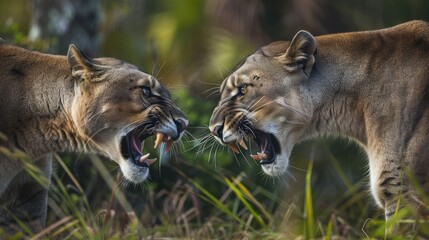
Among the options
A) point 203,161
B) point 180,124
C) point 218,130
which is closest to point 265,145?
point 218,130

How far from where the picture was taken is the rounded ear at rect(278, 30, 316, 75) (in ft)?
24.3

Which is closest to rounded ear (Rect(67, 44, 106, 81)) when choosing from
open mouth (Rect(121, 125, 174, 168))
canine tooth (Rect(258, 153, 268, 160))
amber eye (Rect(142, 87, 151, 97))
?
amber eye (Rect(142, 87, 151, 97))

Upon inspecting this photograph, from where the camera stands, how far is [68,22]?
11.8 m

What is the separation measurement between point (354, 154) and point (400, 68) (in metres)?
7.15

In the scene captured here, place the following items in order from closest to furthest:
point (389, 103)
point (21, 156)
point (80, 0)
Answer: point (21, 156), point (389, 103), point (80, 0)

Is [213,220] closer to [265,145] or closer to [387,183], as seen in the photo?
[265,145]

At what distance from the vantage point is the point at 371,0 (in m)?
16.3

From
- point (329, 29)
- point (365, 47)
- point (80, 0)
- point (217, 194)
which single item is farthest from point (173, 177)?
point (329, 29)

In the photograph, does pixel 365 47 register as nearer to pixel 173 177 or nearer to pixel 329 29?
pixel 173 177

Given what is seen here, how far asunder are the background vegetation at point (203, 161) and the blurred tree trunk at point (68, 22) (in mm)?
12

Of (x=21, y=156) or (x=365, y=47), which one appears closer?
(x=21, y=156)

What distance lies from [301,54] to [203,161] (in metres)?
3.22

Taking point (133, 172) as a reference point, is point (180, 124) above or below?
above

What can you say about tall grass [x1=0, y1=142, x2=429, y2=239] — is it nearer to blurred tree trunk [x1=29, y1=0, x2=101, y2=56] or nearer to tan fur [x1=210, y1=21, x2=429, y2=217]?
tan fur [x1=210, y1=21, x2=429, y2=217]
